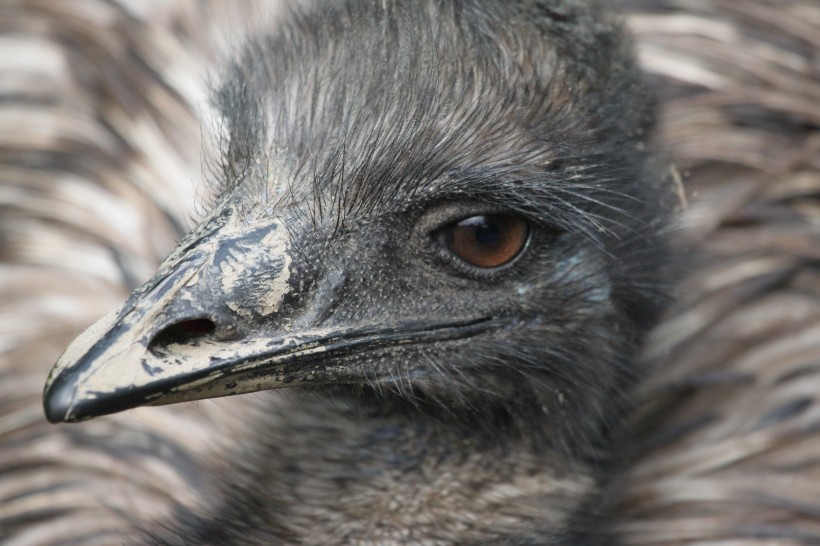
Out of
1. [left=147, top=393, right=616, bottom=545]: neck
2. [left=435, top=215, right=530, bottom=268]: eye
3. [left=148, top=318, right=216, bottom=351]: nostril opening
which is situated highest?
[left=435, top=215, right=530, bottom=268]: eye

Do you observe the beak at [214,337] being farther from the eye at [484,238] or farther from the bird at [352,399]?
the eye at [484,238]

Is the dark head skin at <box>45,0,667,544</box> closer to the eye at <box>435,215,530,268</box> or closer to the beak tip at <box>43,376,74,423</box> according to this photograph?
the eye at <box>435,215,530,268</box>

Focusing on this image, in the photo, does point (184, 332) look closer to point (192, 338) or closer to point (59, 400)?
point (192, 338)

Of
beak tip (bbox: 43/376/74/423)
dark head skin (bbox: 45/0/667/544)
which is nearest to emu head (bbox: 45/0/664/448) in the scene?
dark head skin (bbox: 45/0/667/544)

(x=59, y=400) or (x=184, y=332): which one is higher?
(x=184, y=332)

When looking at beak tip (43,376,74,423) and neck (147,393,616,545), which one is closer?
beak tip (43,376,74,423)

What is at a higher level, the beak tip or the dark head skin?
the dark head skin

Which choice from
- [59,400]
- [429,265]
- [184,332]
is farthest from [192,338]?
[429,265]

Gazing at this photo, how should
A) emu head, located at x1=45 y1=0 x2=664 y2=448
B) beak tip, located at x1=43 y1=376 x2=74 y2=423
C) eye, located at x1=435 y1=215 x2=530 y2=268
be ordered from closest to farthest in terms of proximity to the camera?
beak tip, located at x1=43 y1=376 x2=74 y2=423, emu head, located at x1=45 y1=0 x2=664 y2=448, eye, located at x1=435 y1=215 x2=530 y2=268
